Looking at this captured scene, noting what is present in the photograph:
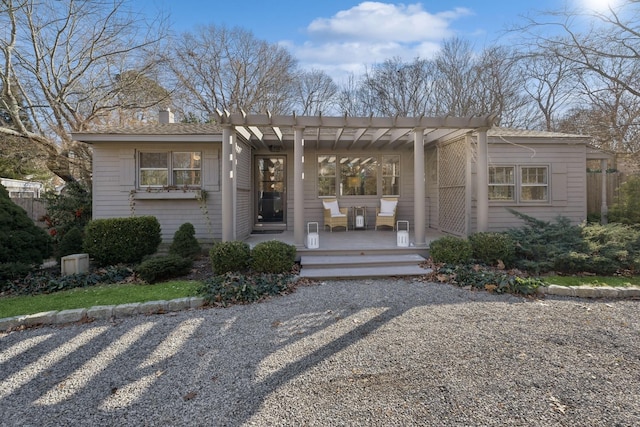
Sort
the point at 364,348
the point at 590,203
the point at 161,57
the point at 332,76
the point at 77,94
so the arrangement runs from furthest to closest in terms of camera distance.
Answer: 1. the point at 332,76
2. the point at 161,57
3. the point at 77,94
4. the point at 590,203
5. the point at 364,348

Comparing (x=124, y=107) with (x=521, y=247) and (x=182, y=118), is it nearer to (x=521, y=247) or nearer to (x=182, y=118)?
(x=182, y=118)

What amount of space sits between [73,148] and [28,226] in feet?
18.2

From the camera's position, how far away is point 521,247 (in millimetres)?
5680

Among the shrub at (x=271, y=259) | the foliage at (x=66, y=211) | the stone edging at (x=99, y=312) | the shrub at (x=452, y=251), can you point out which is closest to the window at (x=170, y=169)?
the foliage at (x=66, y=211)

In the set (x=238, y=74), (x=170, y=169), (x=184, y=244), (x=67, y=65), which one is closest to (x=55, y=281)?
(x=184, y=244)

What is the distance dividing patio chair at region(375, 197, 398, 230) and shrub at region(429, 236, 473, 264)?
2.82 meters

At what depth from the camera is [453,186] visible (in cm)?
770

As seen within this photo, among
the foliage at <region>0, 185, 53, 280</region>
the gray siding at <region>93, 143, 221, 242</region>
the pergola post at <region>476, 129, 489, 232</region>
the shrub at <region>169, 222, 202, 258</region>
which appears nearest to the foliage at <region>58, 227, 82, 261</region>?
the foliage at <region>0, 185, 53, 280</region>

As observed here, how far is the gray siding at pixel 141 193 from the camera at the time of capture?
7738 mm

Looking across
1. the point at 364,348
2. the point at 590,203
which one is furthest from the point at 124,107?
the point at 590,203

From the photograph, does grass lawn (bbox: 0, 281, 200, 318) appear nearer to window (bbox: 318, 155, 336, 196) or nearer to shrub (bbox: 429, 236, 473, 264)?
shrub (bbox: 429, 236, 473, 264)

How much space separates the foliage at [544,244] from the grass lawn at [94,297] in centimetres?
519

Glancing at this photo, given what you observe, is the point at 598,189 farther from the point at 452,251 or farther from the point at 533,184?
the point at 452,251

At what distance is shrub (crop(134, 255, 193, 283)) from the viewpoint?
16.9 ft
